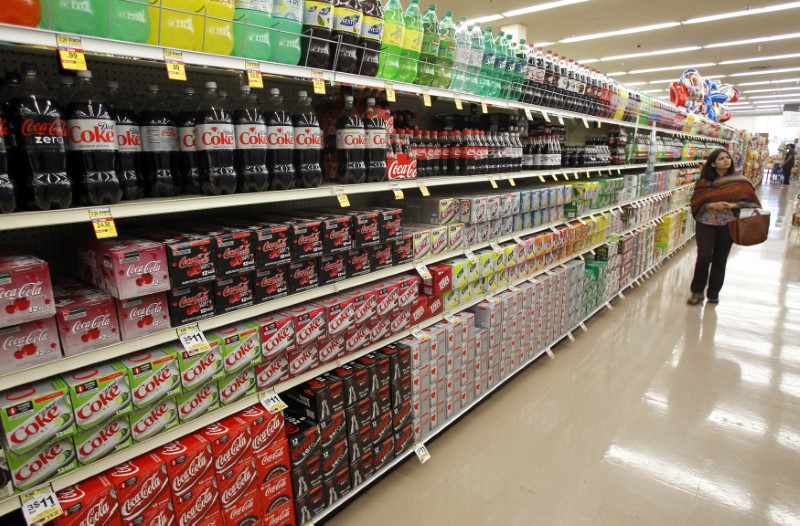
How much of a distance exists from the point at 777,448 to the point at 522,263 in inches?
72.7

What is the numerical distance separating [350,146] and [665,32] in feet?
37.3

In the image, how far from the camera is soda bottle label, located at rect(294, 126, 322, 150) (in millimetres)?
1767

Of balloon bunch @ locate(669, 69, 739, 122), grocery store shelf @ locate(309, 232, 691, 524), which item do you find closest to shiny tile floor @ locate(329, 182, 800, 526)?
grocery store shelf @ locate(309, 232, 691, 524)

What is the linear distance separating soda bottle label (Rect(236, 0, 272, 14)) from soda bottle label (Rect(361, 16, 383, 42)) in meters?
0.49

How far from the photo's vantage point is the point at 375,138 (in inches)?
82.0

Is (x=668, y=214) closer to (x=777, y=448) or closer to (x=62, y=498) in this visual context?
(x=777, y=448)

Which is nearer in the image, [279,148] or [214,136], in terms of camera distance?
[214,136]

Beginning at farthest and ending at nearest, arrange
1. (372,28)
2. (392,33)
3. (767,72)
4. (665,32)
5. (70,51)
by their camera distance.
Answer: (767,72) → (665,32) → (392,33) → (372,28) → (70,51)

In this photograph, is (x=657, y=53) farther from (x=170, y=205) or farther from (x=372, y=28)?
(x=170, y=205)

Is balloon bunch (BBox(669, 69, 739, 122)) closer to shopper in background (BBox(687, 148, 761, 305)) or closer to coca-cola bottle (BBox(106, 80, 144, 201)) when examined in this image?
shopper in background (BBox(687, 148, 761, 305))

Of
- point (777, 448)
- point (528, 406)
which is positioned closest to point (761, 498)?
point (777, 448)

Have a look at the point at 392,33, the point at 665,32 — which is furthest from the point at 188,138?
the point at 665,32

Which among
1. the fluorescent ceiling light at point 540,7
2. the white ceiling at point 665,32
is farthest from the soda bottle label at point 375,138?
the fluorescent ceiling light at point 540,7

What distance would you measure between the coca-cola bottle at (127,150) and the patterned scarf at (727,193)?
18.2 ft
